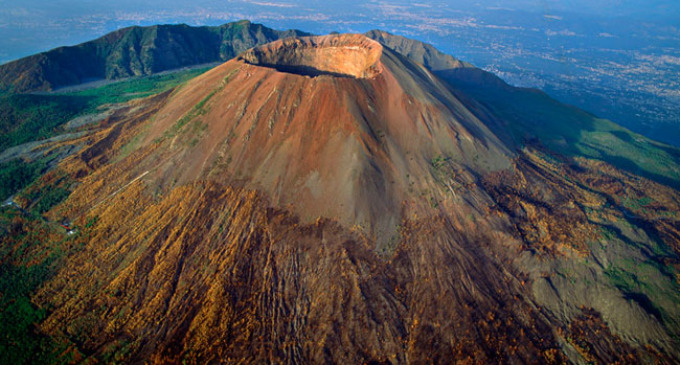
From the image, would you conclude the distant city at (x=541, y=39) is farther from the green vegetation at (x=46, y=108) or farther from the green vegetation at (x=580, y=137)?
the green vegetation at (x=46, y=108)

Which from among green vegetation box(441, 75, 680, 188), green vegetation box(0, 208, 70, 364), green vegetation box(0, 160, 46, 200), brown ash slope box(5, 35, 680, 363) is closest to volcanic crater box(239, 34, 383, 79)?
Result: brown ash slope box(5, 35, 680, 363)

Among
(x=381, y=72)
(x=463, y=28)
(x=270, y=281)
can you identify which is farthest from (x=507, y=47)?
(x=270, y=281)

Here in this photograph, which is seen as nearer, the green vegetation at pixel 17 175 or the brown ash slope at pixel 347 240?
the brown ash slope at pixel 347 240

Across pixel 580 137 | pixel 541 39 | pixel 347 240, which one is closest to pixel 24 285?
pixel 347 240

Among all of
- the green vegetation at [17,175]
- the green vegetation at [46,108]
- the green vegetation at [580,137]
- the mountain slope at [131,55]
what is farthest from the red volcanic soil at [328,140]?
the mountain slope at [131,55]

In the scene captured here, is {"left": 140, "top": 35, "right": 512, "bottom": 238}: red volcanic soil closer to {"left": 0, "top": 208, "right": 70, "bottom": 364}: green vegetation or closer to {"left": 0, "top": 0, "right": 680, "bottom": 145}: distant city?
{"left": 0, "top": 208, "right": 70, "bottom": 364}: green vegetation

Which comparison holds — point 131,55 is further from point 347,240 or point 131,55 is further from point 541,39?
point 541,39
